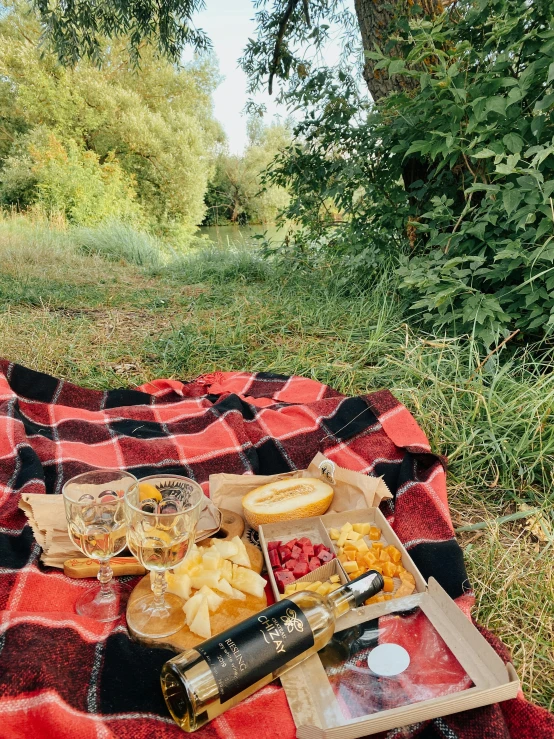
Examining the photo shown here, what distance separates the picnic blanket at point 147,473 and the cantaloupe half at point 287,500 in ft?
0.90

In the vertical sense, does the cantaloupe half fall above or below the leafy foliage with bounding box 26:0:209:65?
below

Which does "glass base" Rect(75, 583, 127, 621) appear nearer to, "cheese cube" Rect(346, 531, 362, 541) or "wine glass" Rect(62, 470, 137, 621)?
"wine glass" Rect(62, 470, 137, 621)

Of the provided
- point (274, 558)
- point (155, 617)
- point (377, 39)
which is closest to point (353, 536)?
point (274, 558)

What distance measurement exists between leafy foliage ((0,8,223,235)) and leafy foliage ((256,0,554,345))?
512 inches

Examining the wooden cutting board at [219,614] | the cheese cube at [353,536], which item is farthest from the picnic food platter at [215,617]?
the cheese cube at [353,536]

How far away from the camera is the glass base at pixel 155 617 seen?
1.23 metres

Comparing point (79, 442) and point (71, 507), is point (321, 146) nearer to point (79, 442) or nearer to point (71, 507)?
point (79, 442)

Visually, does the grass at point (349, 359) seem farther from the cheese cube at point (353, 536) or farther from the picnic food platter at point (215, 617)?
the picnic food platter at point (215, 617)

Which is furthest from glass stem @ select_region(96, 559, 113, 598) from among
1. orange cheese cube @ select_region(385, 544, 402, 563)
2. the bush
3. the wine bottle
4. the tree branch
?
the bush

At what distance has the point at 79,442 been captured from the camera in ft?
7.15

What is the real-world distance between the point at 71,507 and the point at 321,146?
12.2 feet

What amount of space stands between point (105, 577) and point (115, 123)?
19.9 meters

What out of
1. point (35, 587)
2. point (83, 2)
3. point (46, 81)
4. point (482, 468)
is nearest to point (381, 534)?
point (482, 468)

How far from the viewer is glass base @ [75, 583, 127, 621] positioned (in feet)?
4.34
